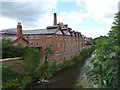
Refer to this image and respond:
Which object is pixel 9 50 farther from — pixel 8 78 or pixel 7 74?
pixel 8 78

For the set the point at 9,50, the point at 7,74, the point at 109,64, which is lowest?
the point at 7,74

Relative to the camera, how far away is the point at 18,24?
1748cm

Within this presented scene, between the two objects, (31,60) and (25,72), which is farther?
(31,60)

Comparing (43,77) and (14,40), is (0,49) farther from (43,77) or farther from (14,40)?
(43,77)

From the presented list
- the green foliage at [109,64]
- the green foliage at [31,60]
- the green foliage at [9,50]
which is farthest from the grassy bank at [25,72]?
the green foliage at [109,64]

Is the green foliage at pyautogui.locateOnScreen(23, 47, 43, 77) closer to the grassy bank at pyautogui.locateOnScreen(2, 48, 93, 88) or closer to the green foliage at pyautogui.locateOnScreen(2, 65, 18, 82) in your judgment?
the grassy bank at pyautogui.locateOnScreen(2, 48, 93, 88)

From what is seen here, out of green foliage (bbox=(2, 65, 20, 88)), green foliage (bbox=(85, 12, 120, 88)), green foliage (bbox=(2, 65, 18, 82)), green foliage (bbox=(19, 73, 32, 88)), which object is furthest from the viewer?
green foliage (bbox=(19, 73, 32, 88))

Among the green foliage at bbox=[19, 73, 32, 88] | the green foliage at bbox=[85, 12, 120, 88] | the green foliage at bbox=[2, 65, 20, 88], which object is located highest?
the green foliage at bbox=[85, 12, 120, 88]

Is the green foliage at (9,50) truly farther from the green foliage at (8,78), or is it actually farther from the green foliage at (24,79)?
the green foliage at (24,79)

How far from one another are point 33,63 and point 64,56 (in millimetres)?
12880

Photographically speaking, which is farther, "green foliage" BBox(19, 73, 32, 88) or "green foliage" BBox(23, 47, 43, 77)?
"green foliage" BBox(23, 47, 43, 77)

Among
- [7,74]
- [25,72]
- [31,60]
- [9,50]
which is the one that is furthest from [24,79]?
[9,50]

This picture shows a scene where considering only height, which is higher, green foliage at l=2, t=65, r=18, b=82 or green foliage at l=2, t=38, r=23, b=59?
green foliage at l=2, t=38, r=23, b=59

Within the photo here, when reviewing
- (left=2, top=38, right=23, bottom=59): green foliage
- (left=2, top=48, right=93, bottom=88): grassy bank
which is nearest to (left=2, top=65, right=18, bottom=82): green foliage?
(left=2, top=48, right=93, bottom=88): grassy bank
